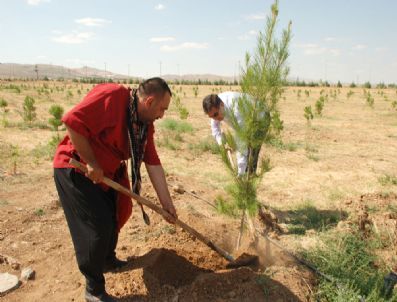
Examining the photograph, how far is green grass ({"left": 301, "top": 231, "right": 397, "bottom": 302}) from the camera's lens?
284 cm

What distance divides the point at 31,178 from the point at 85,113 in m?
4.20

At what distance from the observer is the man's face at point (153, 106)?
2535 millimetres

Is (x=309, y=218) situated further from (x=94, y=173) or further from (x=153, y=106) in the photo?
(x=94, y=173)

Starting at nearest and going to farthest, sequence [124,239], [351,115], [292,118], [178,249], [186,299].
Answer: [186,299] < [178,249] < [124,239] < [292,118] < [351,115]

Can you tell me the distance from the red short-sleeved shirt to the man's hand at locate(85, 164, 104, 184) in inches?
5.5

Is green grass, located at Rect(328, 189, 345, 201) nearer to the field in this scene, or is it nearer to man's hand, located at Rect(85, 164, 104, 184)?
the field

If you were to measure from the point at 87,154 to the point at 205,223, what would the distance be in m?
2.04

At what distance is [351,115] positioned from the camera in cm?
1598

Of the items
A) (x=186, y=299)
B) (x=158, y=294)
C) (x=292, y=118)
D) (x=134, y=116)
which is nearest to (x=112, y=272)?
(x=158, y=294)

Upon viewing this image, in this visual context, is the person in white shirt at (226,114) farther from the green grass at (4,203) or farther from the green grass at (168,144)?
the green grass at (168,144)

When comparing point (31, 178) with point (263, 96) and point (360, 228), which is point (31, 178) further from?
point (360, 228)

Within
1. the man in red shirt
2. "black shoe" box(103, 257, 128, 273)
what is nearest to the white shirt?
the man in red shirt

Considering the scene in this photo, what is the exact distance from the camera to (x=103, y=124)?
2434 millimetres

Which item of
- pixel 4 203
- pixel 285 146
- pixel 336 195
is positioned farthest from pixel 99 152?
pixel 285 146
